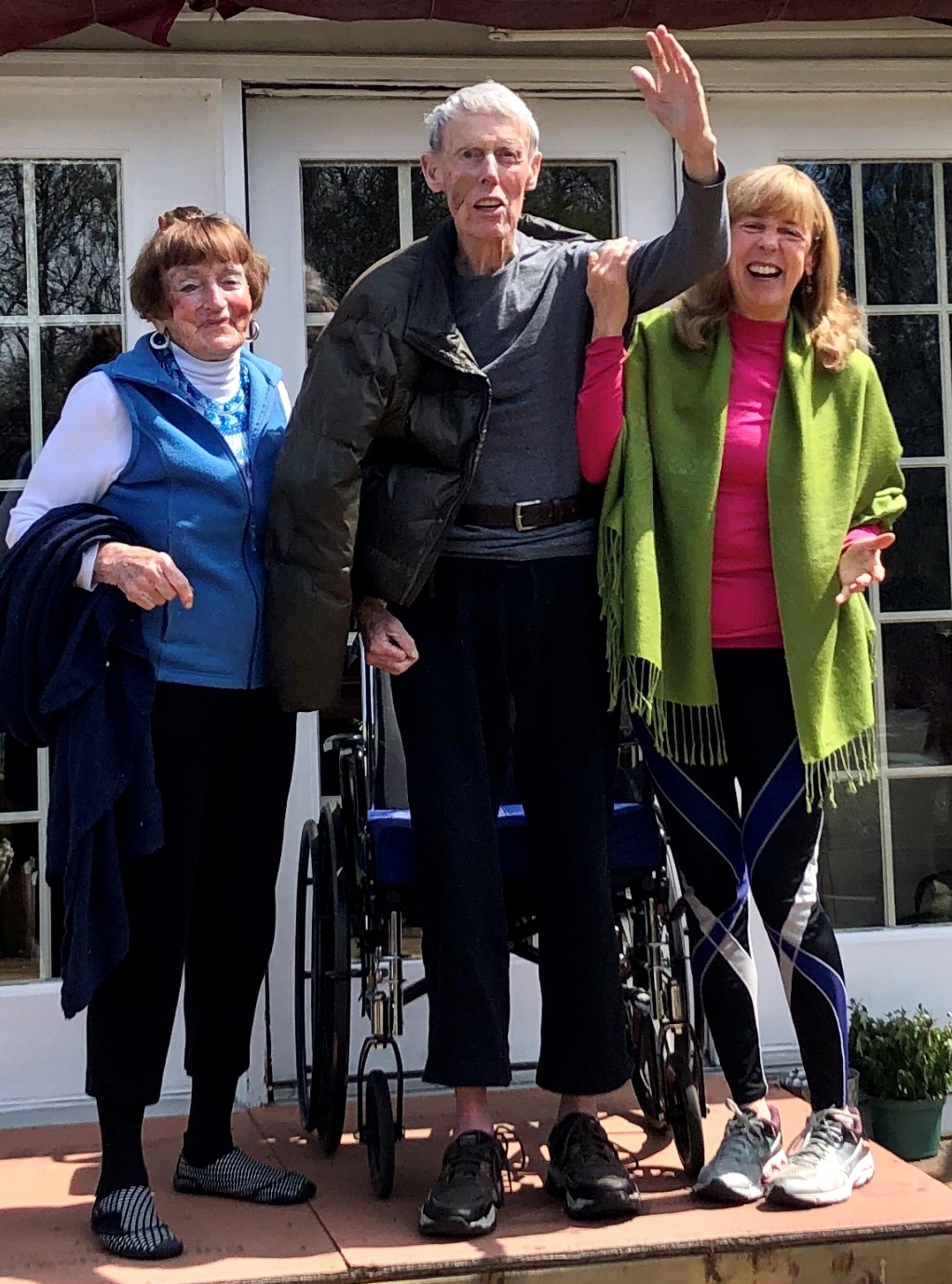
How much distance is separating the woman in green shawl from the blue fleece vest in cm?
57

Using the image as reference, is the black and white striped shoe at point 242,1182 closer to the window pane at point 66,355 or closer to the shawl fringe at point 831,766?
the shawl fringe at point 831,766

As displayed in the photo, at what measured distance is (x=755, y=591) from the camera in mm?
2775

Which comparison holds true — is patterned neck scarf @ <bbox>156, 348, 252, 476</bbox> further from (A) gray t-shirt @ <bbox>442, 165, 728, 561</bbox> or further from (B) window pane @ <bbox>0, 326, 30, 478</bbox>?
(B) window pane @ <bbox>0, 326, 30, 478</bbox>

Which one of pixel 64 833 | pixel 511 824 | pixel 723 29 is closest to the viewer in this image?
pixel 64 833

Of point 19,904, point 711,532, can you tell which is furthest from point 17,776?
point 711,532

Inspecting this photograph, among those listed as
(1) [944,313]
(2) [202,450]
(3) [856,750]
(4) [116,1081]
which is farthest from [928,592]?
(4) [116,1081]

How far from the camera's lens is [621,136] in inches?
150

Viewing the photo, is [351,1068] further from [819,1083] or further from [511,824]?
[819,1083]

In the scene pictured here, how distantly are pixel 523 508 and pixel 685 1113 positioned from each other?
109 cm

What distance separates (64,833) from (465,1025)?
697 mm

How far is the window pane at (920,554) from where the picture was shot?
12.9ft

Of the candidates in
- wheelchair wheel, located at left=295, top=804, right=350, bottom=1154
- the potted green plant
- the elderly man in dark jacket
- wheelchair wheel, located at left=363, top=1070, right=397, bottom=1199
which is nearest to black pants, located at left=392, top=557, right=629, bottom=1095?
the elderly man in dark jacket

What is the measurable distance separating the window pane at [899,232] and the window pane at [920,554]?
1.40 ft

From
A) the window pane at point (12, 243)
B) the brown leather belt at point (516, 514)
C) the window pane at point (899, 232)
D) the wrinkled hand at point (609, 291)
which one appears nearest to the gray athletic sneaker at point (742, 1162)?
the brown leather belt at point (516, 514)
